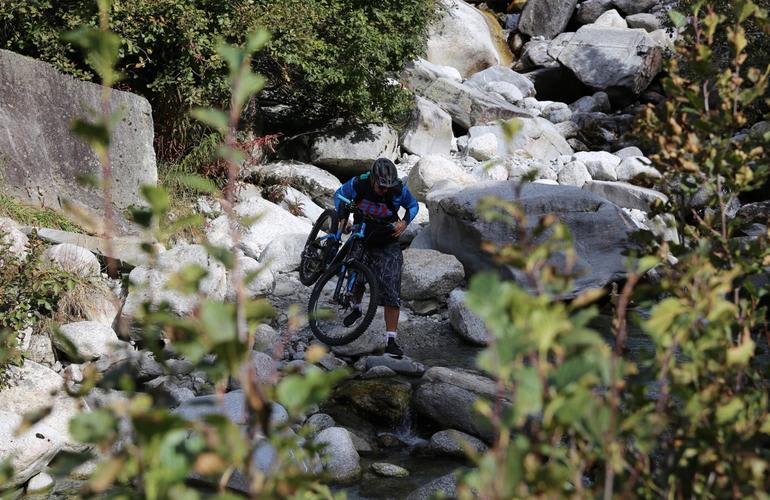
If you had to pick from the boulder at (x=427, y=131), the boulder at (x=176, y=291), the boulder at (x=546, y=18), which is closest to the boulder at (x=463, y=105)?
the boulder at (x=427, y=131)

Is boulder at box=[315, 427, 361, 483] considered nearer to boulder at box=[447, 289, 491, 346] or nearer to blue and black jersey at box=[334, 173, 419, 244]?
blue and black jersey at box=[334, 173, 419, 244]

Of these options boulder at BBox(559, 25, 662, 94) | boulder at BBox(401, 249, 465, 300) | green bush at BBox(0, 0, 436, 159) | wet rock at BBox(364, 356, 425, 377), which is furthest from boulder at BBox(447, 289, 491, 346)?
boulder at BBox(559, 25, 662, 94)

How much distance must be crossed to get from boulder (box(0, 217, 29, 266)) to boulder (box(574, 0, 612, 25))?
19.8 m

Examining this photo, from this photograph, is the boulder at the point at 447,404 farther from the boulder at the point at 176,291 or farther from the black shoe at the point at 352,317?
the boulder at the point at 176,291

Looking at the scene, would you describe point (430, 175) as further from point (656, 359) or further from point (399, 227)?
point (656, 359)

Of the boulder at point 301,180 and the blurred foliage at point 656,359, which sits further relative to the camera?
the boulder at point 301,180

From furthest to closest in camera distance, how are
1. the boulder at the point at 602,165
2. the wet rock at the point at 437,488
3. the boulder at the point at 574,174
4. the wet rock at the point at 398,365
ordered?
the boulder at the point at 602,165 < the boulder at the point at 574,174 < the wet rock at the point at 398,365 < the wet rock at the point at 437,488

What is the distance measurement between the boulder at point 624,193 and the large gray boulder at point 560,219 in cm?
250

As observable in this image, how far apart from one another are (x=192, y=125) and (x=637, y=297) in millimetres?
9482

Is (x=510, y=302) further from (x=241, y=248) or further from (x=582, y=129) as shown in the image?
(x=582, y=129)

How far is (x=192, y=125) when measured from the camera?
10.6m

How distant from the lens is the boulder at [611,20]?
22.6m

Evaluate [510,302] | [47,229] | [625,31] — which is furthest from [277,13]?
[625,31]

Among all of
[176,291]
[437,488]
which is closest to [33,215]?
[176,291]
